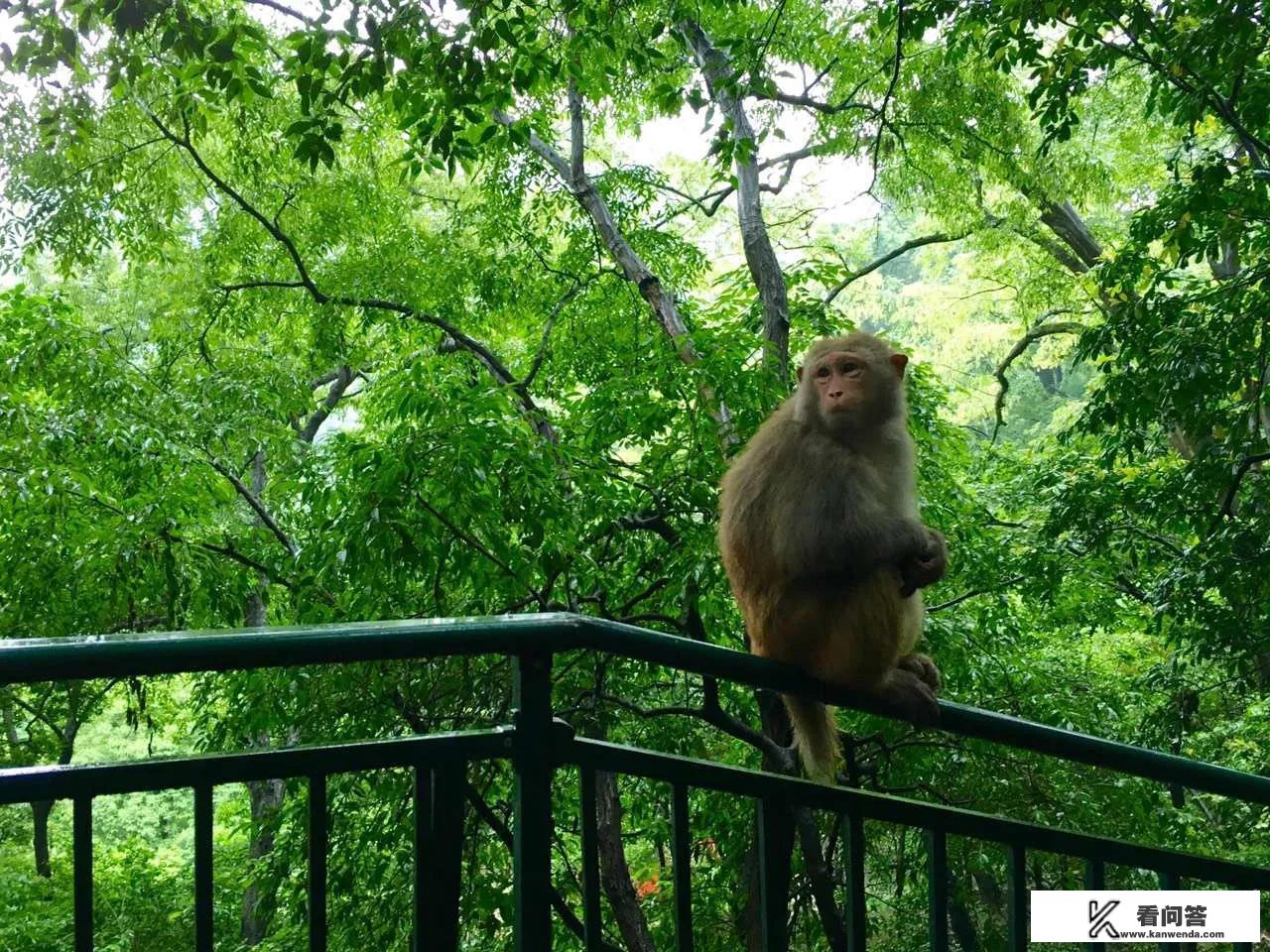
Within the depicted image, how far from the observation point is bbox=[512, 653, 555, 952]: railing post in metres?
1.53

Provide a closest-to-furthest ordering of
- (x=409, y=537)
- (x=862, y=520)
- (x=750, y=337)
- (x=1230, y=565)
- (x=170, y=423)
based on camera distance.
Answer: (x=862, y=520), (x=409, y=537), (x=1230, y=565), (x=750, y=337), (x=170, y=423)

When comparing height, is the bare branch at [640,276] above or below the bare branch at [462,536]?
above

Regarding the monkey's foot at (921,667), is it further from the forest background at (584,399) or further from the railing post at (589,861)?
the forest background at (584,399)

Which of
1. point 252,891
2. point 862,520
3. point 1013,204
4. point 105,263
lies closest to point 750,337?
point 862,520

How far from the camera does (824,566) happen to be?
Answer: 3.12 meters

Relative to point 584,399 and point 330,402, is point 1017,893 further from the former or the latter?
point 330,402

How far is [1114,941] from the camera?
2.19 meters

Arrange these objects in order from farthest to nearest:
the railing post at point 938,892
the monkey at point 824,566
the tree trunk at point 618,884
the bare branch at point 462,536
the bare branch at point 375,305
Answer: the bare branch at point 375,305 → the tree trunk at point 618,884 → the bare branch at point 462,536 → the monkey at point 824,566 → the railing post at point 938,892

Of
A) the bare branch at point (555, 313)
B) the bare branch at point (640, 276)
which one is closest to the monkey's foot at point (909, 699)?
the bare branch at point (640, 276)

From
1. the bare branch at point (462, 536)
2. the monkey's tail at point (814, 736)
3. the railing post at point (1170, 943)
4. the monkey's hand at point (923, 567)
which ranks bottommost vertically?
the railing post at point (1170, 943)

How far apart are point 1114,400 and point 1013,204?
19.1ft

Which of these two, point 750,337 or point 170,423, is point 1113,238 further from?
point 170,423

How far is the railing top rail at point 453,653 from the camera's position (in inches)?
48.7

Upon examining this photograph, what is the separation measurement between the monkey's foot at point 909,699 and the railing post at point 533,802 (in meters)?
1.01
